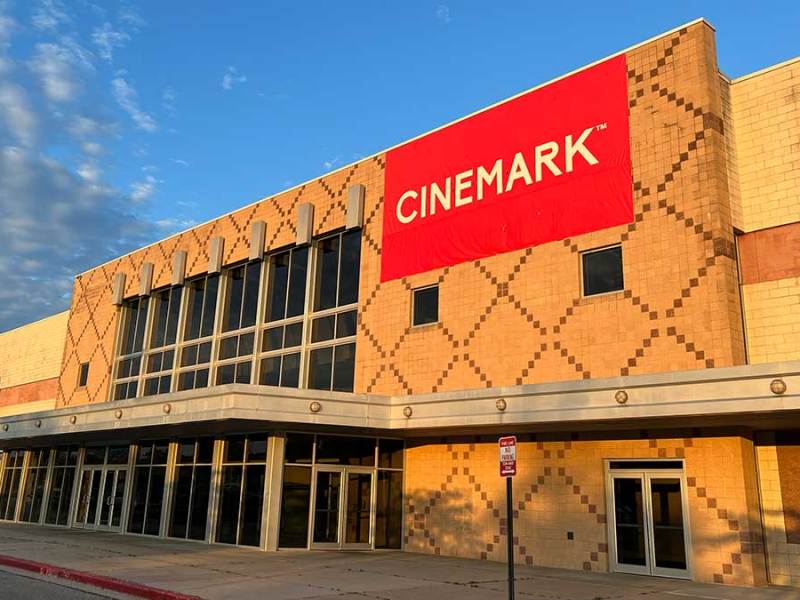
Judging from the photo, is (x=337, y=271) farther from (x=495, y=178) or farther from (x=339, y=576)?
(x=339, y=576)

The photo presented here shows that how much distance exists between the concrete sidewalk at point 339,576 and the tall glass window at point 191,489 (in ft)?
7.95

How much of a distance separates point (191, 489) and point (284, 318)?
6827 millimetres

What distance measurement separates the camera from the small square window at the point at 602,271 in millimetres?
17938

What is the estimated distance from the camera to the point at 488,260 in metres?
20.8

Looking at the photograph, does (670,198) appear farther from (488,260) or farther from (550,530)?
(550,530)

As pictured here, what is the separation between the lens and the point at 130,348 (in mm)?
34844

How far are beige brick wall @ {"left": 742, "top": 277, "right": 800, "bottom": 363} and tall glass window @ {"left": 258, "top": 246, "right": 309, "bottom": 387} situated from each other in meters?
15.0

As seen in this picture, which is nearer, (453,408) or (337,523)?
(453,408)

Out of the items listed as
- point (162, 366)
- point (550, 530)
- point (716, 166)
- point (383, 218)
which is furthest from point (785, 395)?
point (162, 366)

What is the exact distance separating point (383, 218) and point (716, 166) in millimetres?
10991

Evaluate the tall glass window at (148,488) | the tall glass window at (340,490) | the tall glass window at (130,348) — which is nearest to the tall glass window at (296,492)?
the tall glass window at (340,490)

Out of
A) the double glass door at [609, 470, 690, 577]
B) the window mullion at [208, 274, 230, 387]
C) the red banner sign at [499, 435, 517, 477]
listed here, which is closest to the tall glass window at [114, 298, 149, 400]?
the window mullion at [208, 274, 230, 387]

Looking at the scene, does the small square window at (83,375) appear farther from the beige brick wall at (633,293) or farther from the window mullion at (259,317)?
the beige brick wall at (633,293)

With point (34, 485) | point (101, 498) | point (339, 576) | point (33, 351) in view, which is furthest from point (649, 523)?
point (33, 351)
